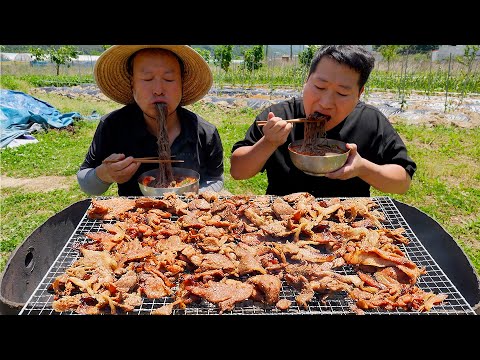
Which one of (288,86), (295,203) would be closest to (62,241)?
(295,203)

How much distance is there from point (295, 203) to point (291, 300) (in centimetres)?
118

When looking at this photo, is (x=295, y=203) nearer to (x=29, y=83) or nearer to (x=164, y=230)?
(x=164, y=230)

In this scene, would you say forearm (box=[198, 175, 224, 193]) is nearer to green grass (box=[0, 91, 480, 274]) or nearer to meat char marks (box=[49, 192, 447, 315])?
meat char marks (box=[49, 192, 447, 315])

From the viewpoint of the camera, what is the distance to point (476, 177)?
8.13m

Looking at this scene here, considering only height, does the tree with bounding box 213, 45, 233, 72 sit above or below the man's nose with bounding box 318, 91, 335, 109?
below

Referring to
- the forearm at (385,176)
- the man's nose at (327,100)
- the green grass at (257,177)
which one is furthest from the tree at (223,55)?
the man's nose at (327,100)

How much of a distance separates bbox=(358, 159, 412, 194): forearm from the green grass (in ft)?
7.81

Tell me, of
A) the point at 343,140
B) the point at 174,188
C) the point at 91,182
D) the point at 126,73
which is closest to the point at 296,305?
the point at 174,188

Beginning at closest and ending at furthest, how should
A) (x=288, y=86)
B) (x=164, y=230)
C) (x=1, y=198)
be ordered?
(x=164, y=230)
(x=1, y=198)
(x=288, y=86)

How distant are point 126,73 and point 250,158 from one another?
1.51 metres

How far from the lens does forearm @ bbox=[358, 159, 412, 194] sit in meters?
3.24

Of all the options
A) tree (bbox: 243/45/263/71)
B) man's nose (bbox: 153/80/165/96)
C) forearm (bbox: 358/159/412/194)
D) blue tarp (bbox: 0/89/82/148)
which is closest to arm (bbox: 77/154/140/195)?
man's nose (bbox: 153/80/165/96)

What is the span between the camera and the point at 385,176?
11.0 feet

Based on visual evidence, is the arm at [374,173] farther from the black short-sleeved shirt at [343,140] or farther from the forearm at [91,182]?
the forearm at [91,182]
